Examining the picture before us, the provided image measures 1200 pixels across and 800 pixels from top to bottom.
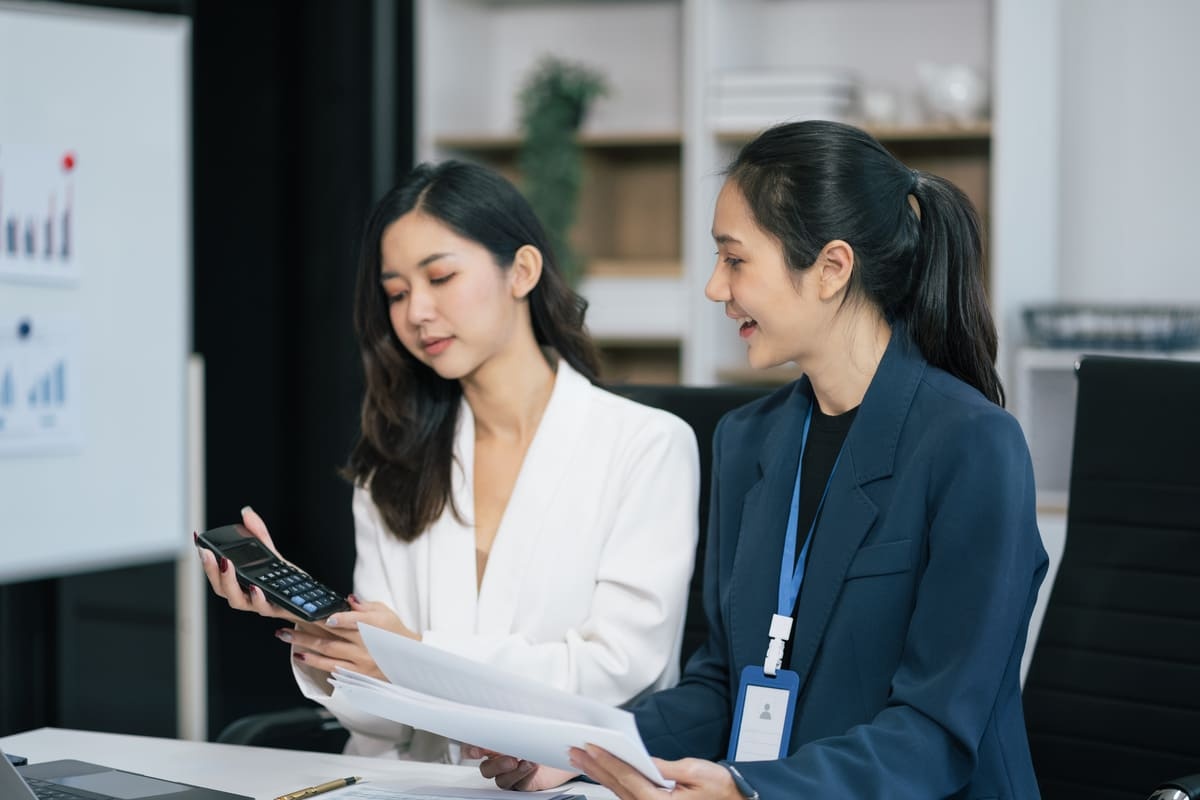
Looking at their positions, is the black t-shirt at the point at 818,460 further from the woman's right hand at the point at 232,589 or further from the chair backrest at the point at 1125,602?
the woman's right hand at the point at 232,589

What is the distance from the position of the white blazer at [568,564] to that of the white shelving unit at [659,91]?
1769mm

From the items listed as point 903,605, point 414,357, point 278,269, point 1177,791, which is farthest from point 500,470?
point 278,269

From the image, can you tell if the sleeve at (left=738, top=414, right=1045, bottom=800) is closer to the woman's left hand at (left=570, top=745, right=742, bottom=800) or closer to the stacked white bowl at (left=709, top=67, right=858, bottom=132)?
the woman's left hand at (left=570, top=745, right=742, bottom=800)

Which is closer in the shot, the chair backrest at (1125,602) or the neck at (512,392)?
the chair backrest at (1125,602)

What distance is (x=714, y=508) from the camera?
5.83 feet

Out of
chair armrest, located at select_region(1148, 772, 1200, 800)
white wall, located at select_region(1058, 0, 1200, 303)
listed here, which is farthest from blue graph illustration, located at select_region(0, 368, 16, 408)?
white wall, located at select_region(1058, 0, 1200, 303)

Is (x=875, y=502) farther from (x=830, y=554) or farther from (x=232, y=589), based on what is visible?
(x=232, y=589)

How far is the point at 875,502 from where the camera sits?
1512mm

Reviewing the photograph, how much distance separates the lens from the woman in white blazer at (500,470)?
74.0 inches

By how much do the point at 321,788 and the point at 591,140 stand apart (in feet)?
9.28

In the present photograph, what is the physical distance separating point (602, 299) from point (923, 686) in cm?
269

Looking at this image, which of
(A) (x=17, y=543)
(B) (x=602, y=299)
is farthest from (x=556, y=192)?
(A) (x=17, y=543)

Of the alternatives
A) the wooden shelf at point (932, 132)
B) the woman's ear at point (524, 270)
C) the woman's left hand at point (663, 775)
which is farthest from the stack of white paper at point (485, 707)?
the wooden shelf at point (932, 132)

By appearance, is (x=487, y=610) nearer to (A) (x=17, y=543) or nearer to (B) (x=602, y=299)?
(A) (x=17, y=543)
